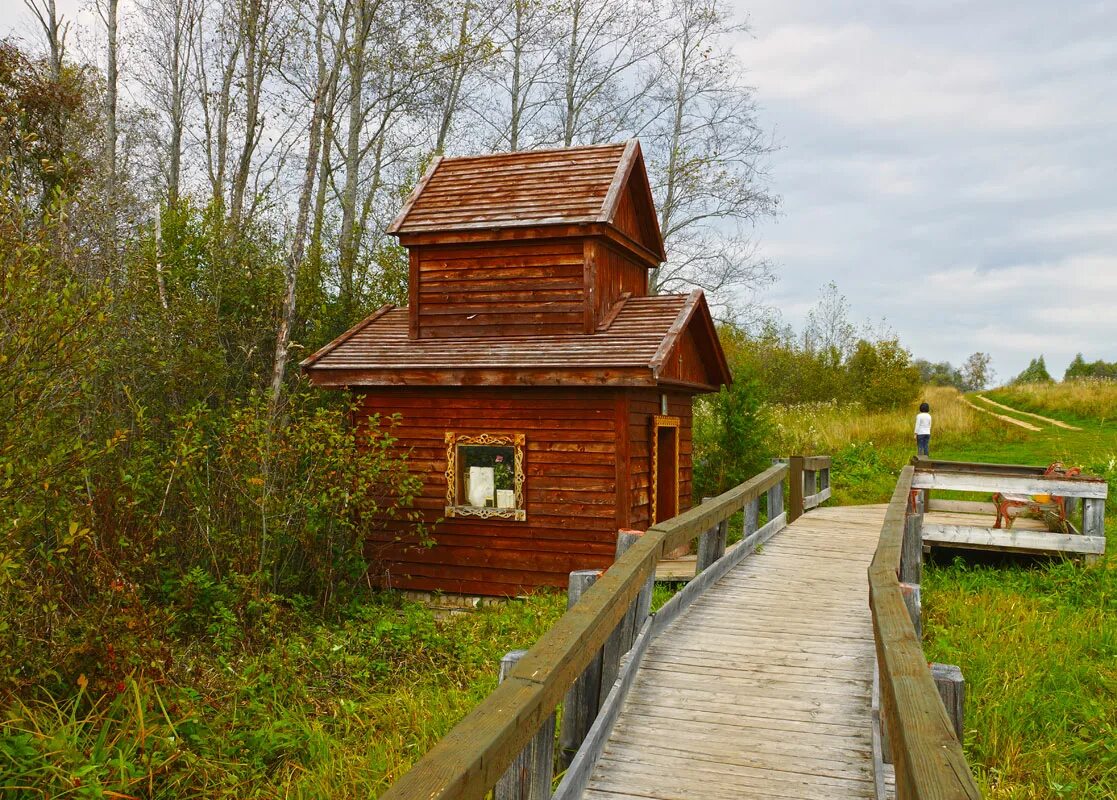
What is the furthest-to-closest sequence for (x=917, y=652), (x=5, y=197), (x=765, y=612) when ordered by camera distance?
(x=765, y=612) < (x=5, y=197) < (x=917, y=652)

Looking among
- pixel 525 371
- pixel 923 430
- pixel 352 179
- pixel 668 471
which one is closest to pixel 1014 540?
pixel 668 471

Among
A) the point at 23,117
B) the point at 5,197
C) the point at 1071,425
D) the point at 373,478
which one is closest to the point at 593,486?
the point at 373,478

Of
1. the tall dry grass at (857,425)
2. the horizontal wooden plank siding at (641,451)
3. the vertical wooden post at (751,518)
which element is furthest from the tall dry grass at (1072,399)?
the vertical wooden post at (751,518)

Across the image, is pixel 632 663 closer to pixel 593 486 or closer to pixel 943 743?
pixel 943 743

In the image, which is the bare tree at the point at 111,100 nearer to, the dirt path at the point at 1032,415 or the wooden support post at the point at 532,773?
the wooden support post at the point at 532,773

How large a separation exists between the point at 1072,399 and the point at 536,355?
27.1 metres

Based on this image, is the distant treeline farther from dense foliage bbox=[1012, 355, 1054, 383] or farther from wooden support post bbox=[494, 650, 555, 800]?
wooden support post bbox=[494, 650, 555, 800]

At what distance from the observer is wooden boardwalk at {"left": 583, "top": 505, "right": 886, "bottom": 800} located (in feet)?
14.7

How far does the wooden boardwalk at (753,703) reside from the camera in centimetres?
448

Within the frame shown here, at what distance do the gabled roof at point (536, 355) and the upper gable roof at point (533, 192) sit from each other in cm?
162

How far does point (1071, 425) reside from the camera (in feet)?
94.9

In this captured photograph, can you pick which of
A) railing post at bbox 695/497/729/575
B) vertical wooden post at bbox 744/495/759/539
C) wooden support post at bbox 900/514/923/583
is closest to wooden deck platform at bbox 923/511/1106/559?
wooden support post at bbox 900/514/923/583

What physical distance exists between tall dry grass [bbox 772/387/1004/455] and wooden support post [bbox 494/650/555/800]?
18512 millimetres

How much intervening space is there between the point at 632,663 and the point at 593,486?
687 centimetres
